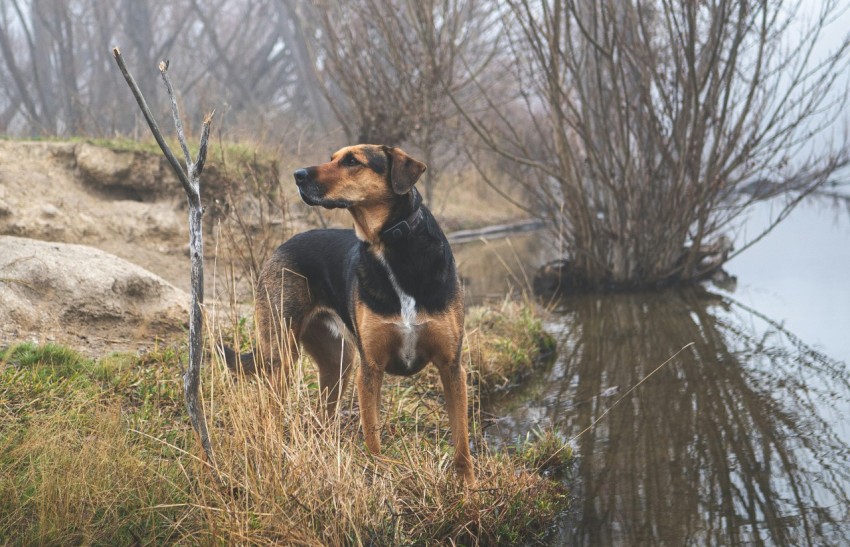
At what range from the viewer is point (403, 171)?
3.73 m

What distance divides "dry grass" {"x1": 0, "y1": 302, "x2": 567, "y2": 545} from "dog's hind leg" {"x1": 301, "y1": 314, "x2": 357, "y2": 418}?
785 millimetres

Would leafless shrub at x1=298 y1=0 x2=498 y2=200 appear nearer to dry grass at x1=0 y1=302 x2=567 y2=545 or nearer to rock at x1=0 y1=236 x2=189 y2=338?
rock at x1=0 y1=236 x2=189 y2=338

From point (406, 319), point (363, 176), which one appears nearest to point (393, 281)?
point (406, 319)

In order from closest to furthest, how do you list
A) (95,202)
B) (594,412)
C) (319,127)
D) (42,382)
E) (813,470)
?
(813,470)
(42,382)
(594,412)
(95,202)
(319,127)

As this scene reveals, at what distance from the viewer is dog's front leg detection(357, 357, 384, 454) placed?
384 cm

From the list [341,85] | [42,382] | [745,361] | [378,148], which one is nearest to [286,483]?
[378,148]

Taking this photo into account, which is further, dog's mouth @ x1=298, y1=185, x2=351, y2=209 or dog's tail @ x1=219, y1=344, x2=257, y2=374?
dog's tail @ x1=219, y1=344, x2=257, y2=374

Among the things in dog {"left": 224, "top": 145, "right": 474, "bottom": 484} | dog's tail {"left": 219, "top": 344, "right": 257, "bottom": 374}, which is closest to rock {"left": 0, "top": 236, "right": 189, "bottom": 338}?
dog's tail {"left": 219, "top": 344, "right": 257, "bottom": 374}

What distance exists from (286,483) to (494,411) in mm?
2870

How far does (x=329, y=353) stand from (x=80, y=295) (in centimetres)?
243

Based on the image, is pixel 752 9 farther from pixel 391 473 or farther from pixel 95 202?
pixel 95 202

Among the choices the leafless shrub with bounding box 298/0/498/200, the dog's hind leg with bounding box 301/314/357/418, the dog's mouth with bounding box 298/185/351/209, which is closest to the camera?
the dog's mouth with bounding box 298/185/351/209

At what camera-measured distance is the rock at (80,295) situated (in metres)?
5.72

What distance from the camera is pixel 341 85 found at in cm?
1342
